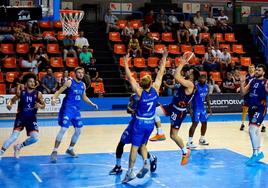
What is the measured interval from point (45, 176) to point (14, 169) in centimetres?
95

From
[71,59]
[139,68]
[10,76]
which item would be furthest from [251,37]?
[10,76]

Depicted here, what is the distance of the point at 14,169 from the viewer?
10.4 metres

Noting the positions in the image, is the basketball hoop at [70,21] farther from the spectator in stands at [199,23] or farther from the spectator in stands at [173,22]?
the spectator in stands at [199,23]

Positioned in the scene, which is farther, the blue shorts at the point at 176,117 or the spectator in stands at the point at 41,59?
the spectator in stands at the point at 41,59

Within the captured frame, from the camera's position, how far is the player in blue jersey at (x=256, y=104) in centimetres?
1124

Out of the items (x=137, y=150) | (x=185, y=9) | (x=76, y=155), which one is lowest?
(x=76, y=155)

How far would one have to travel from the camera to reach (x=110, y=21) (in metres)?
25.5

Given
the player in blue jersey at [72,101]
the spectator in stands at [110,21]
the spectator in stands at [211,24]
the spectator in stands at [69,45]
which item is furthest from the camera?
the spectator in stands at [211,24]

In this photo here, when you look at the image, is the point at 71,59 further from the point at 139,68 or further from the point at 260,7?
the point at 260,7

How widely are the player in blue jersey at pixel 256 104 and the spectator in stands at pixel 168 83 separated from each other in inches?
431

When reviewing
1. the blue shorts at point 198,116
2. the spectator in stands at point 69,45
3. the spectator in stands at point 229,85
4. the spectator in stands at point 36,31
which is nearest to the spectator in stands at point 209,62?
the spectator in stands at point 229,85

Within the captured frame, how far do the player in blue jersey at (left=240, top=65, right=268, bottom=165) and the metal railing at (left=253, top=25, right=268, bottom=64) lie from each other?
16414 millimetres

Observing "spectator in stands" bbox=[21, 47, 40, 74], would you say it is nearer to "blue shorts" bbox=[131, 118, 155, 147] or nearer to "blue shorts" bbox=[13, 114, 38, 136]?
"blue shorts" bbox=[13, 114, 38, 136]

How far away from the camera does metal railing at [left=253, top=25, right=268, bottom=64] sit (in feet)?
90.0
